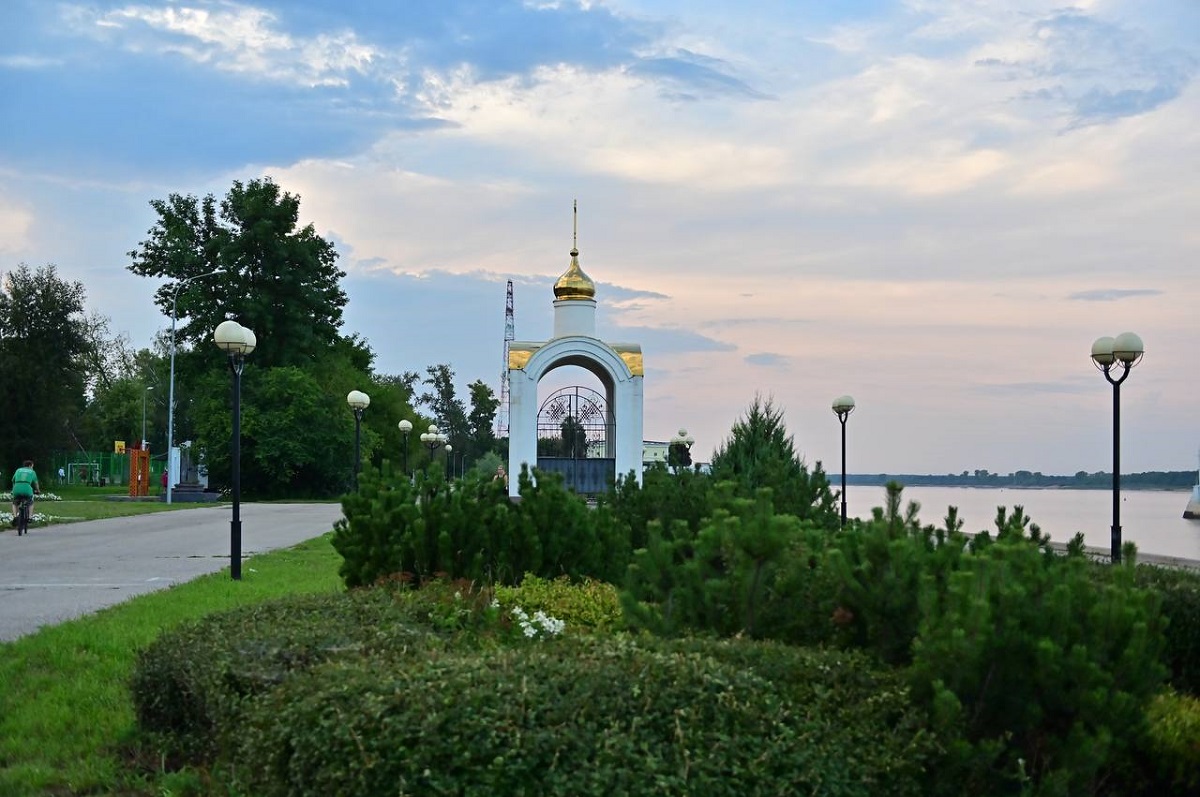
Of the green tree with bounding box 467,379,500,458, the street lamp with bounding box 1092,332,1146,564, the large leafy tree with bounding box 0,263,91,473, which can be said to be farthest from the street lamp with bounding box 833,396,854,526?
the green tree with bounding box 467,379,500,458

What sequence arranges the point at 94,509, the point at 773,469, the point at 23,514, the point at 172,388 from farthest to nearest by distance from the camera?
the point at 172,388 < the point at 94,509 < the point at 23,514 < the point at 773,469

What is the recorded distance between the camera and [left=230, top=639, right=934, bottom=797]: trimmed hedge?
3.71 metres

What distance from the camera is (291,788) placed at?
4074 millimetres

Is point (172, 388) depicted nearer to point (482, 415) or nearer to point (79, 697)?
point (79, 697)

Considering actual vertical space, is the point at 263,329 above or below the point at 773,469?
above

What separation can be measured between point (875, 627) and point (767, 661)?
0.64 m

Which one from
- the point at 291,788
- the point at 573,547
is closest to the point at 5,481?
the point at 573,547

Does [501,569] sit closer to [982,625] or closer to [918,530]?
[918,530]

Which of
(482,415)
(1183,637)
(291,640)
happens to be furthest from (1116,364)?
(482,415)

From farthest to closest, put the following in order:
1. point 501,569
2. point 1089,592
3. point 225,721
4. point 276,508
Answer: point 276,508 < point 501,569 < point 225,721 < point 1089,592

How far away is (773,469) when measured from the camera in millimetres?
11078

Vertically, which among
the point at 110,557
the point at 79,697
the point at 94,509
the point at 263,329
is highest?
the point at 263,329

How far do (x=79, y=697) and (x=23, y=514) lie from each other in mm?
18599

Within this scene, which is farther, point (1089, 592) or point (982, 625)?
point (1089, 592)
